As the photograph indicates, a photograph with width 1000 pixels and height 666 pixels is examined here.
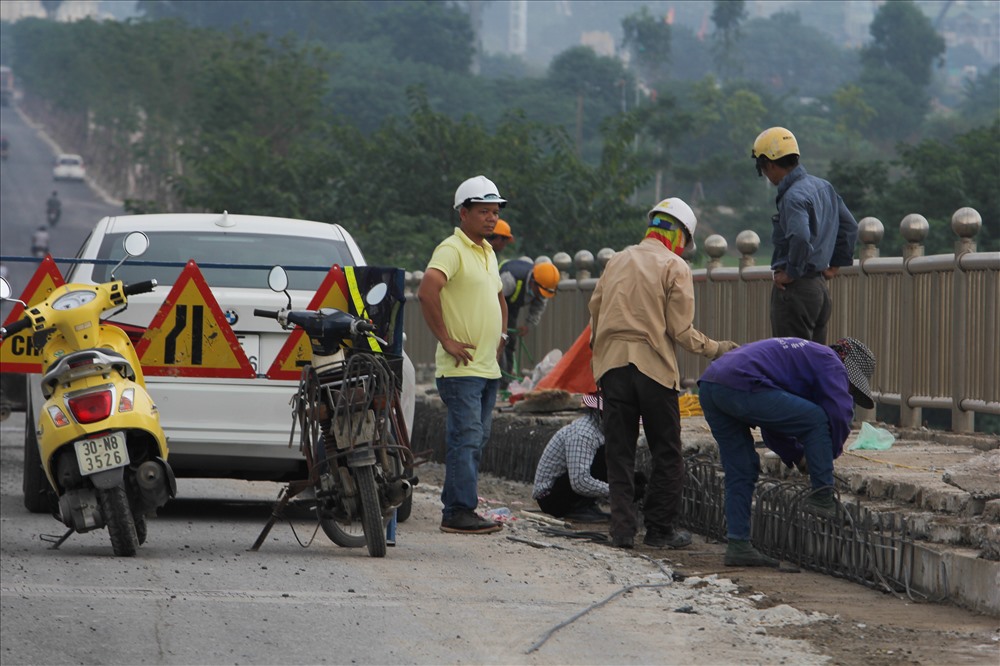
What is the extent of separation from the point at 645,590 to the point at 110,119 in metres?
93.6

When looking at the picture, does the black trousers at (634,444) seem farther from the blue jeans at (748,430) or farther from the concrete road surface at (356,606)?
the blue jeans at (748,430)

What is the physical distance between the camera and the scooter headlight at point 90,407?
792cm

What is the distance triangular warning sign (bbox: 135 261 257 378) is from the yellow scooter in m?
1.13

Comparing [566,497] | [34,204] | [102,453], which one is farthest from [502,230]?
[34,204]

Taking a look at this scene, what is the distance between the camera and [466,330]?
9.62 meters

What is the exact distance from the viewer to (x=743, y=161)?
100312mm

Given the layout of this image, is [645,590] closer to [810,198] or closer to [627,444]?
[627,444]

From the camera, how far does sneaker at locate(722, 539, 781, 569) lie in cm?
838

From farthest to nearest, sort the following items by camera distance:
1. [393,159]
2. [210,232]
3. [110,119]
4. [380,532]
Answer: [110,119]
[393,159]
[210,232]
[380,532]

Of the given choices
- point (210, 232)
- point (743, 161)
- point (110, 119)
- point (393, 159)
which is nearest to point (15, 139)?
point (110, 119)

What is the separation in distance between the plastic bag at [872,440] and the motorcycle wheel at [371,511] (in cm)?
299

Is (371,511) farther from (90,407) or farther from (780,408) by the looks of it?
(780,408)

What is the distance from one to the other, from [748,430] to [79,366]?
10.2ft

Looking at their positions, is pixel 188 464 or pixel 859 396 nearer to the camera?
pixel 859 396
